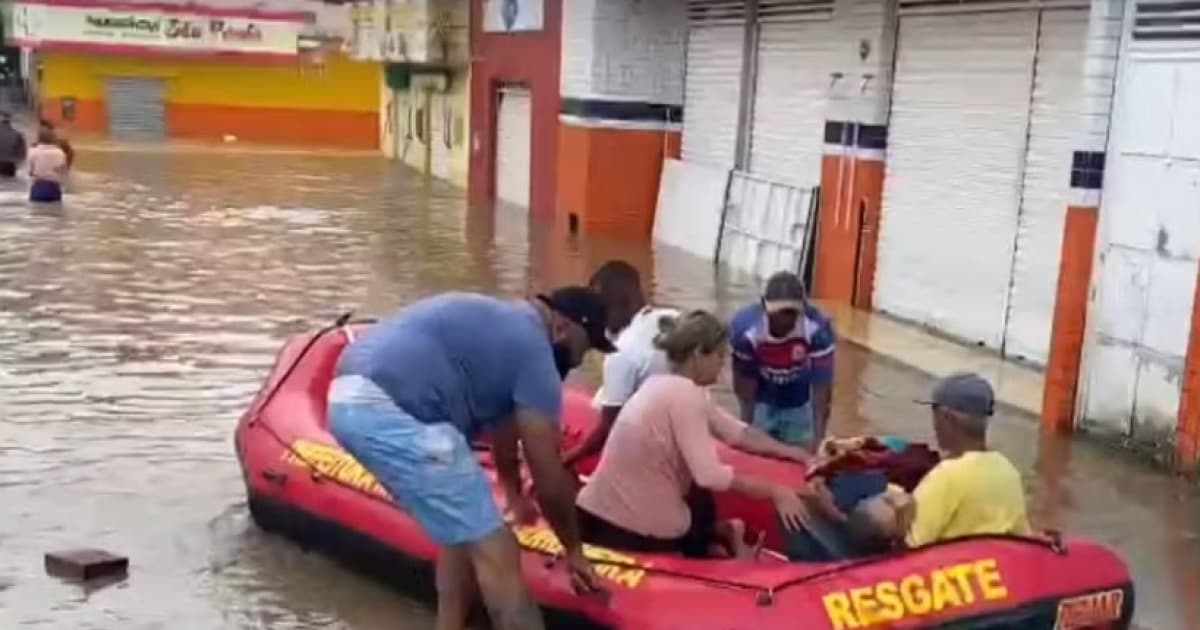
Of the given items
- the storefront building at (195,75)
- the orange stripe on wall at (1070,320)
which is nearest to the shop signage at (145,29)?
the storefront building at (195,75)

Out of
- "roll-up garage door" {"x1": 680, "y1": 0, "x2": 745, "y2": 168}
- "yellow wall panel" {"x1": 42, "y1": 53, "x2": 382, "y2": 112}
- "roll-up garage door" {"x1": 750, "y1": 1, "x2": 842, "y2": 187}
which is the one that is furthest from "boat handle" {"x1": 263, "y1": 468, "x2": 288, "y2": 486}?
Result: "yellow wall panel" {"x1": 42, "y1": 53, "x2": 382, "y2": 112}

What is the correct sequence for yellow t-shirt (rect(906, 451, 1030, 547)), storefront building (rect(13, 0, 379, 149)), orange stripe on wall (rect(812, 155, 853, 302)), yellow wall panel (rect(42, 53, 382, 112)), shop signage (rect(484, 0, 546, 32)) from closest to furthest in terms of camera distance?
yellow t-shirt (rect(906, 451, 1030, 547)), orange stripe on wall (rect(812, 155, 853, 302)), shop signage (rect(484, 0, 546, 32)), storefront building (rect(13, 0, 379, 149)), yellow wall panel (rect(42, 53, 382, 112))

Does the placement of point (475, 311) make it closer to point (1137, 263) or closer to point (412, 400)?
point (412, 400)

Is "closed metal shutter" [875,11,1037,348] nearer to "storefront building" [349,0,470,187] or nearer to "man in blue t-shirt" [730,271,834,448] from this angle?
"man in blue t-shirt" [730,271,834,448]

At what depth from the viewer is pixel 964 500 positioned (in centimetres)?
629

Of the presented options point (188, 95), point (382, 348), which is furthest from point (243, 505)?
point (188, 95)

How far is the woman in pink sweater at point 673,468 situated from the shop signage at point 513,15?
1969 cm

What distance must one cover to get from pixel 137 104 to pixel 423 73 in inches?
642

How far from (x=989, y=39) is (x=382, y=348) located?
33.9ft

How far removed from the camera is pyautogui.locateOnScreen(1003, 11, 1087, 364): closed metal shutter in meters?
13.5

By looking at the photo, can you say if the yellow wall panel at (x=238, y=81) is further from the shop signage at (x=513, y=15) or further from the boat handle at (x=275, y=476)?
the boat handle at (x=275, y=476)

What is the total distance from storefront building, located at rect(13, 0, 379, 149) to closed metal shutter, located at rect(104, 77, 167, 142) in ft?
0.09

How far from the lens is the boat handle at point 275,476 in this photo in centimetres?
792

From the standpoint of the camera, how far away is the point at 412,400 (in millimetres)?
5641
